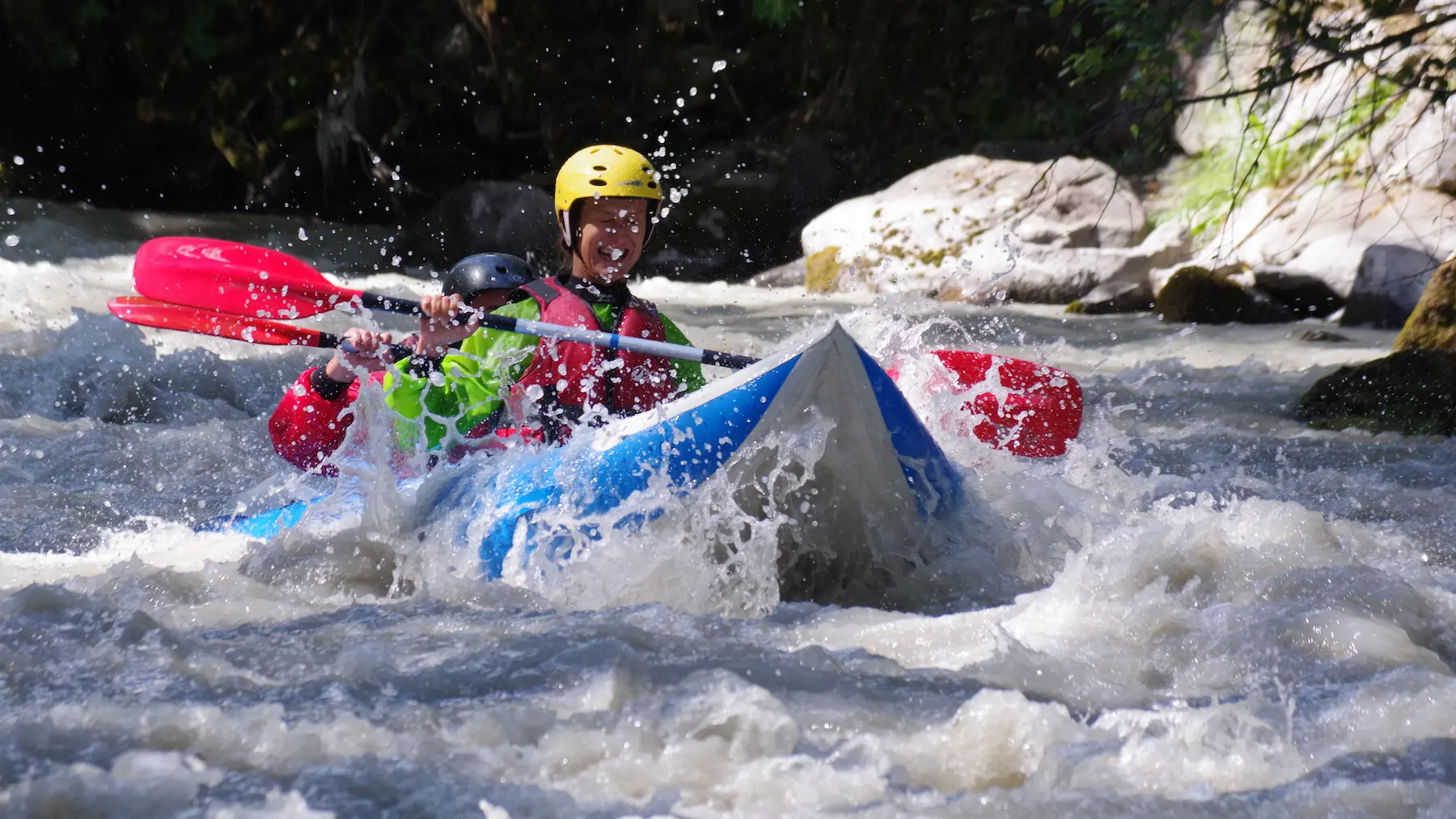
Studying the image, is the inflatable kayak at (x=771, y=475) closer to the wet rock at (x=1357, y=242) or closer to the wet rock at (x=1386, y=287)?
the wet rock at (x=1357, y=242)

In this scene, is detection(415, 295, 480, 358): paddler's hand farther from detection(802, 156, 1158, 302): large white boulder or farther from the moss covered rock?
the moss covered rock

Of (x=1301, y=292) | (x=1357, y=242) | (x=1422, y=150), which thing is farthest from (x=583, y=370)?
(x=1422, y=150)

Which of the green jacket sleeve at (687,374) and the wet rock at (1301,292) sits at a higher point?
the wet rock at (1301,292)

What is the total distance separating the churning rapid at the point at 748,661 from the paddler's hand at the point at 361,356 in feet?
0.31

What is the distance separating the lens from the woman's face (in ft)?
11.5

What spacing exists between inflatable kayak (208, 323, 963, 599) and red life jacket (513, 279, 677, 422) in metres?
0.27

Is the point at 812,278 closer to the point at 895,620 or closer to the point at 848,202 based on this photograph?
the point at 848,202

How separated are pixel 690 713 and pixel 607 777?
0.75 ft

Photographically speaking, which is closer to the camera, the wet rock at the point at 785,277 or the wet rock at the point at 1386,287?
the wet rock at the point at 1386,287

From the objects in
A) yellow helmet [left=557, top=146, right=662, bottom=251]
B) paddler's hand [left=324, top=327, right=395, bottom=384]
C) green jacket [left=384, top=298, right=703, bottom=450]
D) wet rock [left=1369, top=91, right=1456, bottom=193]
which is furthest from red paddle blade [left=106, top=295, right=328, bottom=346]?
wet rock [left=1369, top=91, right=1456, bottom=193]

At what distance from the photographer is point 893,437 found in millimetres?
3020

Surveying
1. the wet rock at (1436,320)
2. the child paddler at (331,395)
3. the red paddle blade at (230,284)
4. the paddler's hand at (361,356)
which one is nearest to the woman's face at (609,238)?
the child paddler at (331,395)

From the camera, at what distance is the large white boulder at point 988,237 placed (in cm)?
913

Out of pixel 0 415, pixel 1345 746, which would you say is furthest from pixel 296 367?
pixel 1345 746
